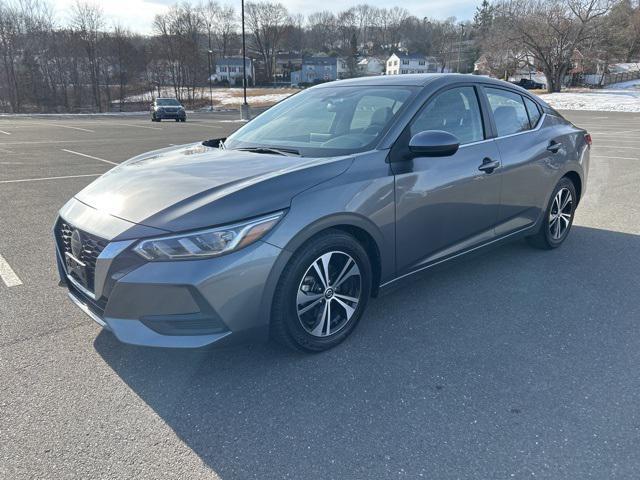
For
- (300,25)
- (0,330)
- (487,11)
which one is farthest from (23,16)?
(487,11)

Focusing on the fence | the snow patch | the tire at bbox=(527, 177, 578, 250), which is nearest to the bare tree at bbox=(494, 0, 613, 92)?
the snow patch

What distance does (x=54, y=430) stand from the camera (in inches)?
89.9

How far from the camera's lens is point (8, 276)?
13.3ft

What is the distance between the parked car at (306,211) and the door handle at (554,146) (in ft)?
0.09

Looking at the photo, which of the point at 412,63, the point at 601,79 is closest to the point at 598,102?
the point at 601,79

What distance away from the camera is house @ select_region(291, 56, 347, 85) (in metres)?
103

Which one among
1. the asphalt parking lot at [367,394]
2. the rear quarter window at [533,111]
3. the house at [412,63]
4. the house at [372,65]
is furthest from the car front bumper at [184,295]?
Answer: the house at [372,65]

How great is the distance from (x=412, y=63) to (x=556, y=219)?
112229 millimetres

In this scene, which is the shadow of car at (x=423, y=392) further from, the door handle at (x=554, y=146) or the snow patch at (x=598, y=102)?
the snow patch at (x=598, y=102)

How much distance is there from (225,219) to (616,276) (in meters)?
3.58

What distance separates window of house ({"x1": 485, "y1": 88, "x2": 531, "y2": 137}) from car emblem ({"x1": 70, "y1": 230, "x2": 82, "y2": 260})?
10.6 ft

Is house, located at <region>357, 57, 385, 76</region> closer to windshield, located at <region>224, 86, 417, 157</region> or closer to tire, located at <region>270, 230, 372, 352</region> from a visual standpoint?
windshield, located at <region>224, 86, 417, 157</region>

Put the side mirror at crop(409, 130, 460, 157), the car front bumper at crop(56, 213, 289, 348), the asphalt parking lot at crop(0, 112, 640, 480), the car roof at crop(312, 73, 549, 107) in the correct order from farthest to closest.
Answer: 1. the car roof at crop(312, 73, 549, 107)
2. the side mirror at crop(409, 130, 460, 157)
3. the car front bumper at crop(56, 213, 289, 348)
4. the asphalt parking lot at crop(0, 112, 640, 480)

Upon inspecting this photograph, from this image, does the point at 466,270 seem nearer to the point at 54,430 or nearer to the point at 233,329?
the point at 233,329
